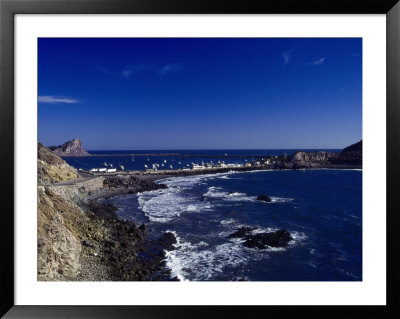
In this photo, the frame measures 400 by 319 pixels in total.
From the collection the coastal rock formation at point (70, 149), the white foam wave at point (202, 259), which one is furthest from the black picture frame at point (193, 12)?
the coastal rock formation at point (70, 149)

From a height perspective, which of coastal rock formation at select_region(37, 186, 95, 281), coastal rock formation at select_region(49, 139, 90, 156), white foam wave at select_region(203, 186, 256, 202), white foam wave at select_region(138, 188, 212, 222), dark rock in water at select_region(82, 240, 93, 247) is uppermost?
coastal rock formation at select_region(49, 139, 90, 156)

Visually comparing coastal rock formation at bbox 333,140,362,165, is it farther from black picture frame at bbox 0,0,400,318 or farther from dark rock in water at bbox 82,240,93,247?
dark rock in water at bbox 82,240,93,247

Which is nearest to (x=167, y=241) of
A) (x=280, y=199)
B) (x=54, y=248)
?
(x=54, y=248)

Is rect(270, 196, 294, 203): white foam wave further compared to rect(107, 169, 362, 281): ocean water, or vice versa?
rect(270, 196, 294, 203): white foam wave

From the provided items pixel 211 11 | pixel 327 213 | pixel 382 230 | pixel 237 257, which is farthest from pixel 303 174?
pixel 211 11

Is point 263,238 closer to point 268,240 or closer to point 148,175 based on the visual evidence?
point 268,240

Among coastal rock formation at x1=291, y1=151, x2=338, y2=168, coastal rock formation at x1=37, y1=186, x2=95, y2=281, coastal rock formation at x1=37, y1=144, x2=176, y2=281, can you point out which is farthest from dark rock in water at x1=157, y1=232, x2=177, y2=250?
coastal rock formation at x1=291, y1=151, x2=338, y2=168
